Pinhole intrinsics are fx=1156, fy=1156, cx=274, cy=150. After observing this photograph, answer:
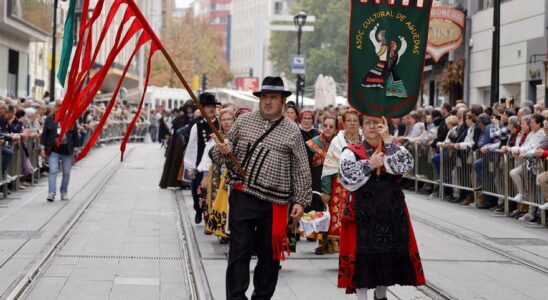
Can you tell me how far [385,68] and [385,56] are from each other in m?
0.09

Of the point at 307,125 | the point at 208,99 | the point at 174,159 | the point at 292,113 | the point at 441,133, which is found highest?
the point at 208,99

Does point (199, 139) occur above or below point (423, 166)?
above

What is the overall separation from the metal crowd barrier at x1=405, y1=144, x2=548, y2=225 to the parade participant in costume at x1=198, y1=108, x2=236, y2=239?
549cm

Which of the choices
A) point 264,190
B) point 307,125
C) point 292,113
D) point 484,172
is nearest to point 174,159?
point 484,172

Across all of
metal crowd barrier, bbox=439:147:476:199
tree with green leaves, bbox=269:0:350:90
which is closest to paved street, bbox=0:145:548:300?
metal crowd barrier, bbox=439:147:476:199

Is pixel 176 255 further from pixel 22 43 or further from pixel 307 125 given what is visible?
pixel 22 43

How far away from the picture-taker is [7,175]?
21469mm

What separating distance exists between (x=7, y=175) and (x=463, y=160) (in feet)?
28.2

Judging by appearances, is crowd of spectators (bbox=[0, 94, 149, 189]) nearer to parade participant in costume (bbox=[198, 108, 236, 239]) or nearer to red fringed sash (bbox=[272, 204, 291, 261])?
parade participant in costume (bbox=[198, 108, 236, 239])

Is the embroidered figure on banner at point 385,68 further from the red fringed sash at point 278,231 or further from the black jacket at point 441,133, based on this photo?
the black jacket at point 441,133

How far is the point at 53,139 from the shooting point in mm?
20844

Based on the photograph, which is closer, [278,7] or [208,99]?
[208,99]

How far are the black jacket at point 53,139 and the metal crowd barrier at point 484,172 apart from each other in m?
7.29

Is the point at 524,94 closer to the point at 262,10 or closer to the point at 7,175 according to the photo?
the point at 7,175
